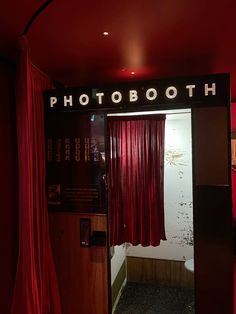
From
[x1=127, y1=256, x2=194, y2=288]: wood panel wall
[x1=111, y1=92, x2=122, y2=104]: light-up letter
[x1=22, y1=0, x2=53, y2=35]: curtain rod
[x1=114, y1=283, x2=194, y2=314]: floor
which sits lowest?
[x1=114, y1=283, x2=194, y2=314]: floor

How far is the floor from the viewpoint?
2.76m

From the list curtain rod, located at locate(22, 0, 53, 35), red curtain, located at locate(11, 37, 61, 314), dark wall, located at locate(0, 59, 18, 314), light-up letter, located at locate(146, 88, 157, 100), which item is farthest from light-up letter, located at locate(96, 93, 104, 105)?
curtain rod, located at locate(22, 0, 53, 35)

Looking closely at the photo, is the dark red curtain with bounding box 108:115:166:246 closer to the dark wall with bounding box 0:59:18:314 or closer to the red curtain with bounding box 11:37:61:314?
the red curtain with bounding box 11:37:61:314

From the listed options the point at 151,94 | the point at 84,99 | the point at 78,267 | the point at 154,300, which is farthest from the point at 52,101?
the point at 154,300

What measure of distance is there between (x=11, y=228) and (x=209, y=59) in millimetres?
1812

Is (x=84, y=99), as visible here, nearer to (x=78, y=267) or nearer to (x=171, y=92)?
(x=171, y=92)

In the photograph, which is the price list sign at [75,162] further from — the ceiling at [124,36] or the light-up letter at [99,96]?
the ceiling at [124,36]

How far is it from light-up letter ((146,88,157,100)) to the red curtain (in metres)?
0.79

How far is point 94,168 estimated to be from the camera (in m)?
2.11

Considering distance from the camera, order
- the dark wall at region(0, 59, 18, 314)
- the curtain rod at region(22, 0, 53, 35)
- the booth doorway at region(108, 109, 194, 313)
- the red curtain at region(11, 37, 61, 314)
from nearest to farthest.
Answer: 1. the curtain rod at region(22, 0, 53, 35)
2. the red curtain at region(11, 37, 61, 314)
3. the dark wall at region(0, 59, 18, 314)
4. the booth doorway at region(108, 109, 194, 313)

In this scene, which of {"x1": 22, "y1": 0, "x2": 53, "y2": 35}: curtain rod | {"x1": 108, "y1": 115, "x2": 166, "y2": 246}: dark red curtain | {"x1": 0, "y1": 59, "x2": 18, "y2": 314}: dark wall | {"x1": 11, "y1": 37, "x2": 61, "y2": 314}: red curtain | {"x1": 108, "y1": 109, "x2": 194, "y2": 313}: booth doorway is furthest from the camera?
{"x1": 108, "y1": 109, "x2": 194, "y2": 313}: booth doorway

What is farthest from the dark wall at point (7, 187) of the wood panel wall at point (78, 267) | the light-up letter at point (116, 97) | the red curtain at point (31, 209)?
the light-up letter at point (116, 97)

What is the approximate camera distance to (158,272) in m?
3.32

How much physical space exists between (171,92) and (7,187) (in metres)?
1.28
